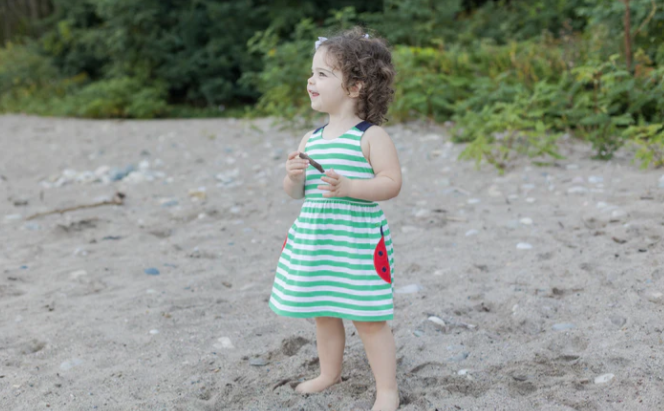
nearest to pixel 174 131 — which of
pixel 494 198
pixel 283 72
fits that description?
pixel 283 72

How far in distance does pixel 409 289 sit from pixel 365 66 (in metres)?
1.44

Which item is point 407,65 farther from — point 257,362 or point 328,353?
point 328,353

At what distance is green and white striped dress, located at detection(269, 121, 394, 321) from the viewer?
2051 millimetres

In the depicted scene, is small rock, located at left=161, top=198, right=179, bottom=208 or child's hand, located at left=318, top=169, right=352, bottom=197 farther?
small rock, located at left=161, top=198, right=179, bottom=208

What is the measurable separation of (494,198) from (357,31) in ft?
9.03

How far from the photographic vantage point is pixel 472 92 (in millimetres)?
7105

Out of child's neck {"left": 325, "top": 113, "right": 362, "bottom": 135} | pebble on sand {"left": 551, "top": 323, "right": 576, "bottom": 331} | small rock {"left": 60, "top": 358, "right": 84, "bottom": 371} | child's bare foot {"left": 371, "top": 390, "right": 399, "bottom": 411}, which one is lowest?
small rock {"left": 60, "top": 358, "right": 84, "bottom": 371}

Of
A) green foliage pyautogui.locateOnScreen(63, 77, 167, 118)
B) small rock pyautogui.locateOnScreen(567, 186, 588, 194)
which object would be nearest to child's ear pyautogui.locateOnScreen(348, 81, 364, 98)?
small rock pyautogui.locateOnScreen(567, 186, 588, 194)

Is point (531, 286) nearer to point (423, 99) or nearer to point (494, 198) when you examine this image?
point (494, 198)

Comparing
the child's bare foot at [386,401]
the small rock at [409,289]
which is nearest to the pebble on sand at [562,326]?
the small rock at [409,289]

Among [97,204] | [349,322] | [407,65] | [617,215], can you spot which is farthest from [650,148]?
[97,204]

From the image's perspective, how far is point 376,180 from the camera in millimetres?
2053

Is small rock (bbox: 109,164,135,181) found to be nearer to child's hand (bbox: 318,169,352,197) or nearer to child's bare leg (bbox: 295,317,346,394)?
child's bare leg (bbox: 295,317,346,394)

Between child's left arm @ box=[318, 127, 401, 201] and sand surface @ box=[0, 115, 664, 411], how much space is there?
73 cm
